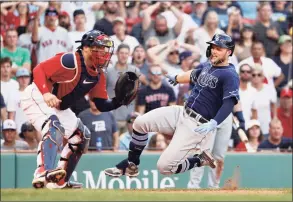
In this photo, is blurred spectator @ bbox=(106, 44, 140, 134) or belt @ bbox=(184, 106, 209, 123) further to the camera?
blurred spectator @ bbox=(106, 44, 140, 134)

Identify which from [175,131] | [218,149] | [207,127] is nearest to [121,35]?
[218,149]

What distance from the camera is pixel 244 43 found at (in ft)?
52.3

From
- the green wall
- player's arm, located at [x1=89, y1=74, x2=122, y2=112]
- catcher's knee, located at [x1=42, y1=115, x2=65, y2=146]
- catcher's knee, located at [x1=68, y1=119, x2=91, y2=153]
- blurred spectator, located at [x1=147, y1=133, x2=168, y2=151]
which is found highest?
player's arm, located at [x1=89, y1=74, x2=122, y2=112]

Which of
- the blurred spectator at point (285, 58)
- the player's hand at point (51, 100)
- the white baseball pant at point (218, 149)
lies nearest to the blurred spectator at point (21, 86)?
the white baseball pant at point (218, 149)

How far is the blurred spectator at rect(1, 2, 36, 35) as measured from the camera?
596 inches

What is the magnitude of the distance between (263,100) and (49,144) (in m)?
5.45

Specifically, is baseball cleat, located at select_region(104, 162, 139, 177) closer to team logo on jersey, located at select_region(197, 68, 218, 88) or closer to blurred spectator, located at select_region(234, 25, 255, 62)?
team logo on jersey, located at select_region(197, 68, 218, 88)

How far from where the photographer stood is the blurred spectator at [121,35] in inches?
606

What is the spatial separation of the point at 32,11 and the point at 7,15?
392mm

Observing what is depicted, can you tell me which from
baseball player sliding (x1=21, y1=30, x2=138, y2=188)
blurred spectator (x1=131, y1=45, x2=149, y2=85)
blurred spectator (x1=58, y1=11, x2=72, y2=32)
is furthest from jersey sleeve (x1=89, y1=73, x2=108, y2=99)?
blurred spectator (x1=58, y1=11, x2=72, y2=32)

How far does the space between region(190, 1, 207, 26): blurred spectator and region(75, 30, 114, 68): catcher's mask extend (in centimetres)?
487

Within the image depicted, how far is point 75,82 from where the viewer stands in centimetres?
1116

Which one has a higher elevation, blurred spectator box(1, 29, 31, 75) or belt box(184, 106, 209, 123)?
blurred spectator box(1, 29, 31, 75)

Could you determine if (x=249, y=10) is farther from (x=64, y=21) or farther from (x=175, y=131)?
(x=175, y=131)
